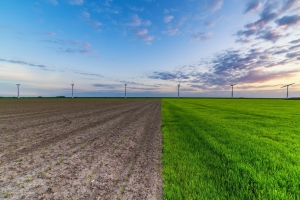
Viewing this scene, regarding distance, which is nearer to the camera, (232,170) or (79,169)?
(232,170)

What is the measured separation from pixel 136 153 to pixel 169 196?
382cm

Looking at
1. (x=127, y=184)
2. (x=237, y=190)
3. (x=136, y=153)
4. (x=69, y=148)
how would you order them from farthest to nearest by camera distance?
1. (x=69, y=148)
2. (x=136, y=153)
3. (x=127, y=184)
4. (x=237, y=190)

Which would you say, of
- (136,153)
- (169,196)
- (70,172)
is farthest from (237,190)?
(70,172)

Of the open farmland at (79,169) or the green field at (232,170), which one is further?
the open farmland at (79,169)

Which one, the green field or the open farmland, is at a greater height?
the green field

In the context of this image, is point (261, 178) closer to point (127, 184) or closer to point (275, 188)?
point (275, 188)

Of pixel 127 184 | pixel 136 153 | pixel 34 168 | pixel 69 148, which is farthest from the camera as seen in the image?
pixel 69 148

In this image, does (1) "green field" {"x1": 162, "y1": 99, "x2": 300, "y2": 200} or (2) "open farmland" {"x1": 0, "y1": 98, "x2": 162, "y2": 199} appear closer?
(1) "green field" {"x1": 162, "y1": 99, "x2": 300, "y2": 200}

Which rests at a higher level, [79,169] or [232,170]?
[232,170]

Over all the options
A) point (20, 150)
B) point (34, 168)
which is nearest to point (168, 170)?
point (34, 168)

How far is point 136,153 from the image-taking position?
25.7 ft

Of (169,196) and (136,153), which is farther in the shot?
(136,153)

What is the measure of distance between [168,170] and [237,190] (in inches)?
88.3

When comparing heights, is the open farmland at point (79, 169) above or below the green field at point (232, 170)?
below
